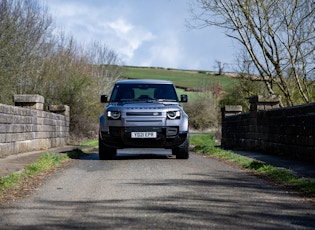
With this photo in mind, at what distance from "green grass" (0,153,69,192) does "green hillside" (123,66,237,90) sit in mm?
46247

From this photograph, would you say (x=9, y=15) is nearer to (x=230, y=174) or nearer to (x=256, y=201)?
(x=230, y=174)

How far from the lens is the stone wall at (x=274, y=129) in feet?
38.0

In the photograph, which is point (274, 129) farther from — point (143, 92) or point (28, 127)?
point (28, 127)

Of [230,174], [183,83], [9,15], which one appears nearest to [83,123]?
[9,15]

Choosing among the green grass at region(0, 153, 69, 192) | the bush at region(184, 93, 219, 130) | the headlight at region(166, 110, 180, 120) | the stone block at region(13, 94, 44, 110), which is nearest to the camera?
the green grass at region(0, 153, 69, 192)

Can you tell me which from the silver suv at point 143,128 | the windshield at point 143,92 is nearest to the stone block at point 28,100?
the windshield at point 143,92

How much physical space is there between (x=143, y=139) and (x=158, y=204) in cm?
620

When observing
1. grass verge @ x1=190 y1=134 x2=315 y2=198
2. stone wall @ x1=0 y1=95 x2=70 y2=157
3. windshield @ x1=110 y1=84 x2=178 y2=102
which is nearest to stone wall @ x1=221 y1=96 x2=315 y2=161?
grass verge @ x1=190 y1=134 x2=315 y2=198

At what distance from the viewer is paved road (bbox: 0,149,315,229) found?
17.2ft

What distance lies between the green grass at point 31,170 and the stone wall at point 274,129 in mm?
5249

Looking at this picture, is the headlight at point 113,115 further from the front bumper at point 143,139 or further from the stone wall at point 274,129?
the stone wall at point 274,129

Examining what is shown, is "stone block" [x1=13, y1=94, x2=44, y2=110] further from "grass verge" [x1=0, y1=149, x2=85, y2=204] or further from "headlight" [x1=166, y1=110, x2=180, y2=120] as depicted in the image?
"headlight" [x1=166, y1=110, x2=180, y2=120]

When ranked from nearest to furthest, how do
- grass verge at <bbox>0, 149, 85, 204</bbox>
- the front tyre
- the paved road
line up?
the paved road → grass verge at <bbox>0, 149, 85, 204</bbox> → the front tyre

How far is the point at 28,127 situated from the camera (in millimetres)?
15164
